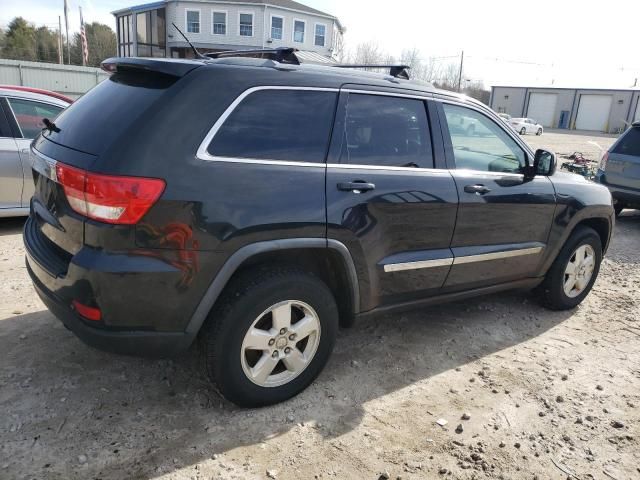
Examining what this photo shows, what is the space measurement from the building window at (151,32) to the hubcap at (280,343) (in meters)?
38.1

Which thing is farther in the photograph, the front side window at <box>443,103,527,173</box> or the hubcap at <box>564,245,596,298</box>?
the hubcap at <box>564,245,596,298</box>

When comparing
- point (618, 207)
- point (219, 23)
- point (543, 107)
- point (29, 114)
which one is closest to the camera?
point (29, 114)

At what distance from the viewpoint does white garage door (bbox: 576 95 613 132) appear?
2207 inches

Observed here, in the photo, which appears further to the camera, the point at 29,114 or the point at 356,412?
the point at 29,114

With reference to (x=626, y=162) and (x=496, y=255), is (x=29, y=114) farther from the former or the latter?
(x=626, y=162)

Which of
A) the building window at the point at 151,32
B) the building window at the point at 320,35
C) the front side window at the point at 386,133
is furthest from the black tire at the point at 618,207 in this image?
the building window at the point at 151,32

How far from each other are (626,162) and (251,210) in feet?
25.7

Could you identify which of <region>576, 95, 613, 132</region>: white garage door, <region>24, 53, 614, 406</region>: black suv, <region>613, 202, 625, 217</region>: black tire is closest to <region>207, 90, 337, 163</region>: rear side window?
<region>24, 53, 614, 406</region>: black suv

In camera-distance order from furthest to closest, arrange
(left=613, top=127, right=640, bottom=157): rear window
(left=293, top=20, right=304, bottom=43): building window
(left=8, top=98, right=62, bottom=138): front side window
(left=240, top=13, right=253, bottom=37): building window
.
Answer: (left=293, top=20, right=304, bottom=43): building window
(left=240, top=13, right=253, bottom=37): building window
(left=613, top=127, right=640, bottom=157): rear window
(left=8, top=98, right=62, bottom=138): front side window

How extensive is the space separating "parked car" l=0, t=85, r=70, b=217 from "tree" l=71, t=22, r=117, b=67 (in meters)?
52.8

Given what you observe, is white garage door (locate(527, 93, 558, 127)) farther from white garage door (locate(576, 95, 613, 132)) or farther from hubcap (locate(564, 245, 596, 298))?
hubcap (locate(564, 245, 596, 298))

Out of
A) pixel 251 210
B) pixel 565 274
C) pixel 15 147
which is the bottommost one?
pixel 565 274

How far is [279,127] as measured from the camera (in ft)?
9.17

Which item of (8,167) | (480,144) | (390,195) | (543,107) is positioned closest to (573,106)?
(543,107)
